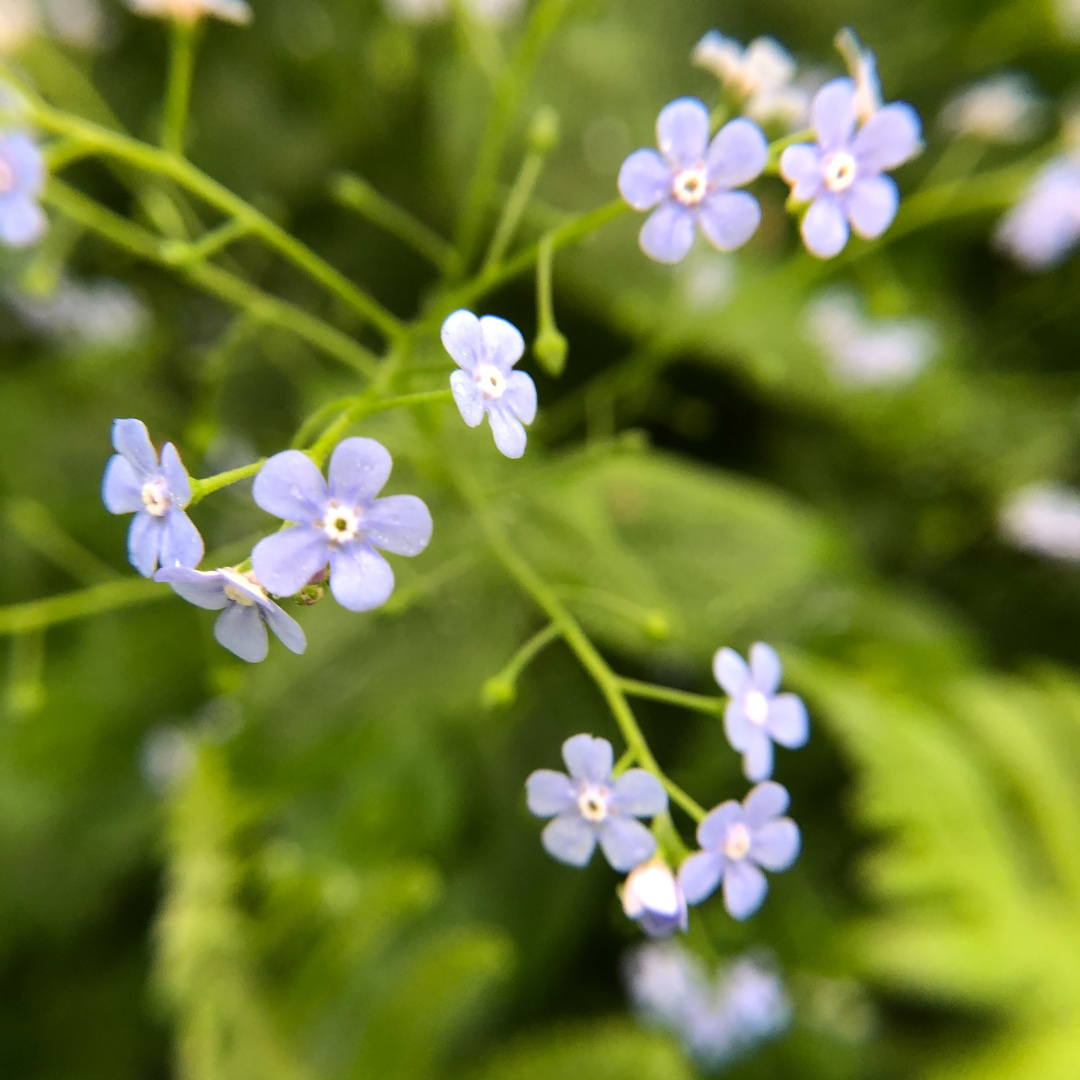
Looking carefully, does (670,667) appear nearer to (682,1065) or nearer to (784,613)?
(784,613)

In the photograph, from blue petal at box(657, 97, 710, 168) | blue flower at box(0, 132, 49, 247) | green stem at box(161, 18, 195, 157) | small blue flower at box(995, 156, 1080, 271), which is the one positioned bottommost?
blue petal at box(657, 97, 710, 168)

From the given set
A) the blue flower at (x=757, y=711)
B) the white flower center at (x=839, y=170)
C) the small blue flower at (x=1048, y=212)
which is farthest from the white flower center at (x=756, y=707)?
the small blue flower at (x=1048, y=212)

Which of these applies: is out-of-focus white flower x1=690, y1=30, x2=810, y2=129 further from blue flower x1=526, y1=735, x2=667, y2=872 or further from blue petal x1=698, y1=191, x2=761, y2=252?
blue flower x1=526, y1=735, x2=667, y2=872

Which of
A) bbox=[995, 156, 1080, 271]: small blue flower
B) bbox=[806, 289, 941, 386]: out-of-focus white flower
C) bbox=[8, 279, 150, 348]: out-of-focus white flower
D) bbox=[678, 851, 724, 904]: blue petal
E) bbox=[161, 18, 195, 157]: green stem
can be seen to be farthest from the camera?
bbox=[806, 289, 941, 386]: out-of-focus white flower

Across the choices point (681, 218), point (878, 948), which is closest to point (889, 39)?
point (681, 218)

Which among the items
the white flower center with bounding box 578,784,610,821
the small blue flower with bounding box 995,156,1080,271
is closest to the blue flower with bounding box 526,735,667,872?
the white flower center with bounding box 578,784,610,821

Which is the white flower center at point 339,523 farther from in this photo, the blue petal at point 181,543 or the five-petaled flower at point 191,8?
the five-petaled flower at point 191,8

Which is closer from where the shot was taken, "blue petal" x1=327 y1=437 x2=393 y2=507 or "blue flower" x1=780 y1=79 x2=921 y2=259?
"blue petal" x1=327 y1=437 x2=393 y2=507
